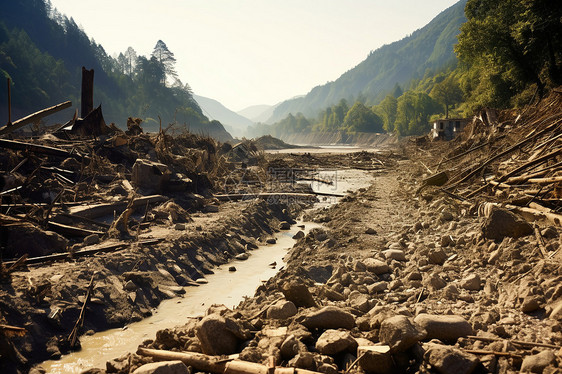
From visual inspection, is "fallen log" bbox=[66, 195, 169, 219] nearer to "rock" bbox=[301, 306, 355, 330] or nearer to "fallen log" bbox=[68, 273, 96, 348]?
"fallen log" bbox=[68, 273, 96, 348]

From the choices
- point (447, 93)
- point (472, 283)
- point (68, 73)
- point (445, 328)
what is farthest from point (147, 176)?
point (447, 93)

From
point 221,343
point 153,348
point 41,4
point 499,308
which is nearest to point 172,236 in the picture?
point 153,348

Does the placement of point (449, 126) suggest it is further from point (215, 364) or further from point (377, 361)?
point (215, 364)

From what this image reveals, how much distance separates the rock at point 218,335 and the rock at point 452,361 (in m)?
1.87

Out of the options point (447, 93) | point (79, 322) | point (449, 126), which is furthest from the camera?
point (447, 93)

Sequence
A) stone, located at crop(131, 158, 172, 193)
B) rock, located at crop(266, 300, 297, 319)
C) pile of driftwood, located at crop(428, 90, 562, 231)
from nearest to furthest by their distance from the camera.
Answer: rock, located at crop(266, 300, 297, 319) → pile of driftwood, located at crop(428, 90, 562, 231) → stone, located at crop(131, 158, 172, 193)

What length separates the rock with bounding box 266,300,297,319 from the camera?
423 cm

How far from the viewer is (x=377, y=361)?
3.06 meters

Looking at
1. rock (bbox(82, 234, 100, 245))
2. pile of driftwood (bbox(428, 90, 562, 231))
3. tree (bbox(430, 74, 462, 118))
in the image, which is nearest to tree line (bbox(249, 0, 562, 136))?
pile of driftwood (bbox(428, 90, 562, 231))

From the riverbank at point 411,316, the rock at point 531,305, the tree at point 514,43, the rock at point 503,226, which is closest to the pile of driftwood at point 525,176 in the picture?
the rock at point 503,226

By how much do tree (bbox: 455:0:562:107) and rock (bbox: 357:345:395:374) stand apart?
939 inches

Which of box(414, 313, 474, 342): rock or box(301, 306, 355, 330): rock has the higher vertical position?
box(301, 306, 355, 330): rock

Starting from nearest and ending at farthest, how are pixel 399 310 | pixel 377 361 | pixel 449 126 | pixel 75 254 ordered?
1. pixel 377 361
2. pixel 399 310
3. pixel 75 254
4. pixel 449 126

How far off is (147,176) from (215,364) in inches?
358
